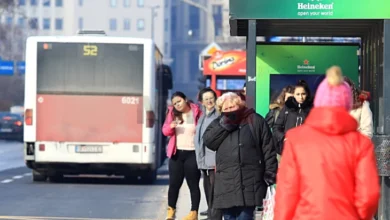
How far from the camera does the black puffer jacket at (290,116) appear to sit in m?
11.9

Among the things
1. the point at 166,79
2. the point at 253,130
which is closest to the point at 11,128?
the point at 166,79

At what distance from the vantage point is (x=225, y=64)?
32.0 m

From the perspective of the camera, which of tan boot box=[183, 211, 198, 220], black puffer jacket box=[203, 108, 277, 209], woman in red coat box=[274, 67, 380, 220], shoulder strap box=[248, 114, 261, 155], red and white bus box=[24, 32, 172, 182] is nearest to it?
woman in red coat box=[274, 67, 380, 220]

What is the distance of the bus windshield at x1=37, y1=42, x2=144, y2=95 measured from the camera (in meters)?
21.1

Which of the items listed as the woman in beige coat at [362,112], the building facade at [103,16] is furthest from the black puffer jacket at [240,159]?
the building facade at [103,16]

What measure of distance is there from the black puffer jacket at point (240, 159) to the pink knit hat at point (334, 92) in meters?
3.23

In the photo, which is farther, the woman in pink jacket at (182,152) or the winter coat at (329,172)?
the woman in pink jacket at (182,152)

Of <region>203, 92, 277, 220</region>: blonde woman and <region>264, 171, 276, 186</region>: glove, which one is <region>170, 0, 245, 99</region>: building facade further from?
<region>264, 171, 276, 186</region>: glove

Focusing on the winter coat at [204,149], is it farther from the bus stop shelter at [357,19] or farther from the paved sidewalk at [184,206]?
the paved sidewalk at [184,206]

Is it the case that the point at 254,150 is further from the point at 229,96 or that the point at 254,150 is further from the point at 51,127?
the point at 51,127

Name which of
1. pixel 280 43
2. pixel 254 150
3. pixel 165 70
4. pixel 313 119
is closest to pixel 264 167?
pixel 254 150

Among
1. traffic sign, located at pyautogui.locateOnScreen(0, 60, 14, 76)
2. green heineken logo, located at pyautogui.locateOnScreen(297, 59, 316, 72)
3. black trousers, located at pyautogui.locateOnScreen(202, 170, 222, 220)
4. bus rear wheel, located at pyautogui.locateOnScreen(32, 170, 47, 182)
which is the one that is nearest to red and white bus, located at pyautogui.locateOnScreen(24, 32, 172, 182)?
bus rear wheel, located at pyautogui.locateOnScreen(32, 170, 47, 182)

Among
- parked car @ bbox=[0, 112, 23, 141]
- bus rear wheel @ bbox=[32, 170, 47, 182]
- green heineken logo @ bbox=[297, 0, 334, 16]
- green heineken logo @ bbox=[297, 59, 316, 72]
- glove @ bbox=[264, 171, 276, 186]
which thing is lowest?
parked car @ bbox=[0, 112, 23, 141]

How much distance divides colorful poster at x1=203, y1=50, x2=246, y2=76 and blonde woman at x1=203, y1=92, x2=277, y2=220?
21.5 metres
